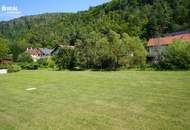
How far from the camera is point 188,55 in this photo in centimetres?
3141

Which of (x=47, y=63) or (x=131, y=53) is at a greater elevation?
(x=131, y=53)

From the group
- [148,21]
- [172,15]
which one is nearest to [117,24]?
[148,21]

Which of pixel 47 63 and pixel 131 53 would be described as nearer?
pixel 131 53

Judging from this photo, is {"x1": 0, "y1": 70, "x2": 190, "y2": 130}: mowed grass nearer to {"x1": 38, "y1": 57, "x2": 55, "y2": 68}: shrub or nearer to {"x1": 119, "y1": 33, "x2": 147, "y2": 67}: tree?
{"x1": 119, "y1": 33, "x2": 147, "y2": 67}: tree

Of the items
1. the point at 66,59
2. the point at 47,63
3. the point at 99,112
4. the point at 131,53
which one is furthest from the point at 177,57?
the point at 47,63

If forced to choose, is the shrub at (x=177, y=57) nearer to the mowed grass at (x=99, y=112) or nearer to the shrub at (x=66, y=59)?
the shrub at (x=66, y=59)

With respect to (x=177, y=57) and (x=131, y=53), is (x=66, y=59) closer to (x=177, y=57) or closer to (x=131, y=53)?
(x=131, y=53)

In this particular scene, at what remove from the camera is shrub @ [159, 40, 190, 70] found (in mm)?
31631

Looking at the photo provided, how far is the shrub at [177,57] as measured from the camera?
31.6 m

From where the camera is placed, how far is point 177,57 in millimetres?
32250

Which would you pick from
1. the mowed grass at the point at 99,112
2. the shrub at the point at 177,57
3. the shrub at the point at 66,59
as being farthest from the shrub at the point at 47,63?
the mowed grass at the point at 99,112

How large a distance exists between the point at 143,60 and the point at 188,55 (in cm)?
842

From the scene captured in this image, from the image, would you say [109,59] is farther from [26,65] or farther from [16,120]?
[16,120]

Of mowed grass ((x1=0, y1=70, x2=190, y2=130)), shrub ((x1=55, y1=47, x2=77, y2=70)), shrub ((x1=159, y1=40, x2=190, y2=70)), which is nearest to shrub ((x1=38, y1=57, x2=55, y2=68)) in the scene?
shrub ((x1=55, y1=47, x2=77, y2=70))
